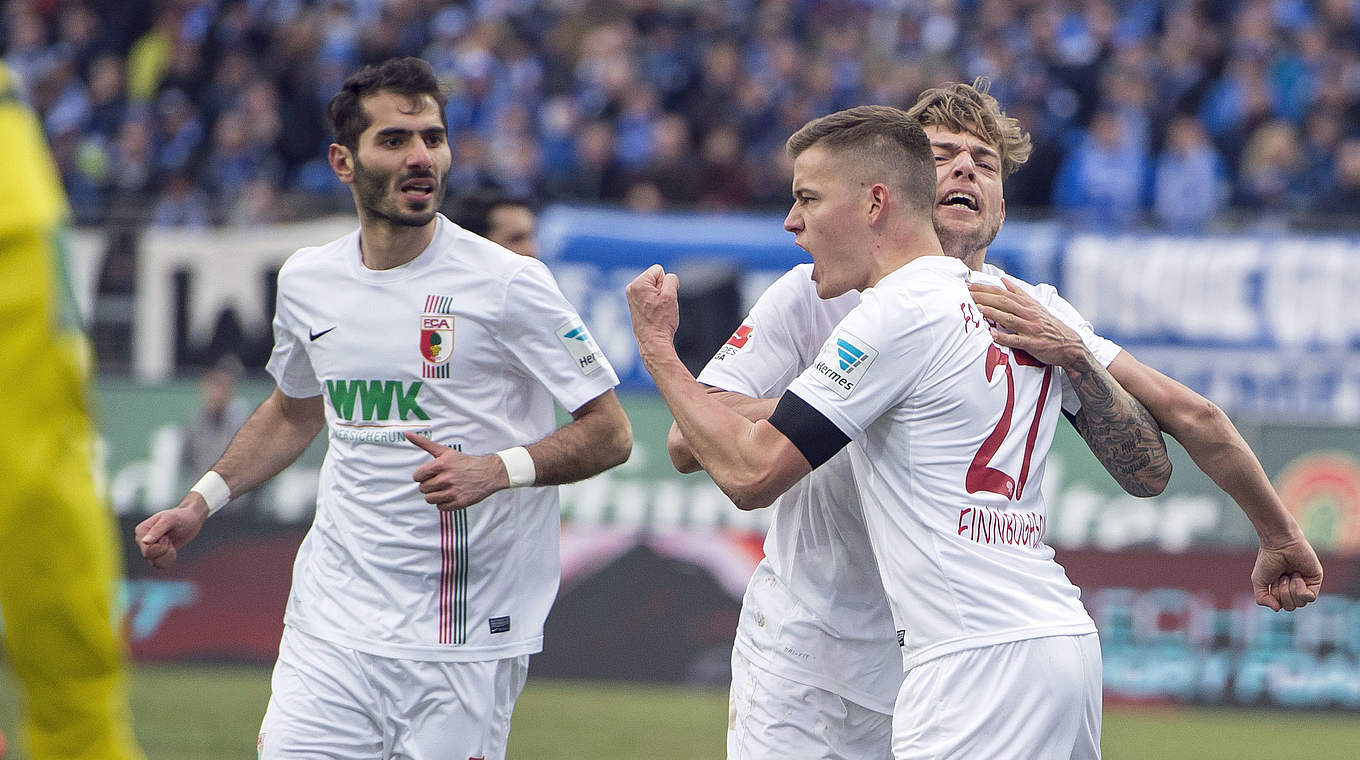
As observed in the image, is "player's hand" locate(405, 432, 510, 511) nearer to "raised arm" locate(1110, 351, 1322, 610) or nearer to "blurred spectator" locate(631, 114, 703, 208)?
"raised arm" locate(1110, 351, 1322, 610)

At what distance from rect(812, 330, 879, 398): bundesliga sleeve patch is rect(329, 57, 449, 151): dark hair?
1.84 m

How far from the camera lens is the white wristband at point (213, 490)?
5266 millimetres

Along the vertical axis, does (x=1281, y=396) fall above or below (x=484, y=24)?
below

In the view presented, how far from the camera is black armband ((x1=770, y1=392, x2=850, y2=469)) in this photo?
395 cm

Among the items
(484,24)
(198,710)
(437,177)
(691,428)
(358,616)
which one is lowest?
(198,710)

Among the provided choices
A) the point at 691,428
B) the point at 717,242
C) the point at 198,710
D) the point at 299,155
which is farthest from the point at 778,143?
the point at 691,428

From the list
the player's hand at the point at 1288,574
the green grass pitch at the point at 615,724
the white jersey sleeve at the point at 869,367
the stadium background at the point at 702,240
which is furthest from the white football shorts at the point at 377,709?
the stadium background at the point at 702,240

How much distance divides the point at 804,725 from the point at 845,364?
1.23m

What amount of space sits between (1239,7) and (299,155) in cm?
1029

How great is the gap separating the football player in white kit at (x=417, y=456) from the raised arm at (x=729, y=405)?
0.40 metres

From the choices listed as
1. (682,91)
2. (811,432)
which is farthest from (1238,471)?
(682,91)

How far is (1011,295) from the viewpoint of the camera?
4184mm

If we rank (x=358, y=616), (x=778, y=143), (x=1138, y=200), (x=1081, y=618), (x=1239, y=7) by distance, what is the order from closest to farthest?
(x=1081, y=618) → (x=358, y=616) → (x=1138, y=200) → (x=778, y=143) → (x=1239, y=7)

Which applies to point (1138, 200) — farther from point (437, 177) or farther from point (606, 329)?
point (437, 177)
